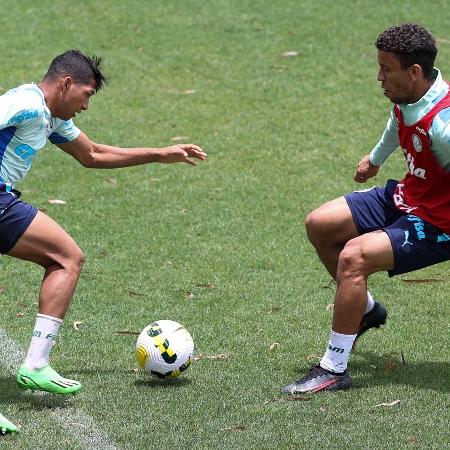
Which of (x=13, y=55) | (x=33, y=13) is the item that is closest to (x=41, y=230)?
(x=13, y=55)

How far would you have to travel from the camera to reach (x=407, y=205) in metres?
6.46

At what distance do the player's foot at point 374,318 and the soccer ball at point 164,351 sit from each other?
120cm

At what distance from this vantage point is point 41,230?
6.01 m

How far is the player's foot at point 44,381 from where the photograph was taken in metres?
5.95

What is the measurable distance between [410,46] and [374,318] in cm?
182

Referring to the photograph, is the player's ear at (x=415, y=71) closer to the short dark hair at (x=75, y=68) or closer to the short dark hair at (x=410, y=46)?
the short dark hair at (x=410, y=46)

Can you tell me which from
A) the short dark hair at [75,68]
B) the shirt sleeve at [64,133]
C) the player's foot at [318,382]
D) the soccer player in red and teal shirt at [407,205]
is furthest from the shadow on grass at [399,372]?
the short dark hair at [75,68]

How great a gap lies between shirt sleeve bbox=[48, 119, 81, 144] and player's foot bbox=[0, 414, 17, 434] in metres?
1.93

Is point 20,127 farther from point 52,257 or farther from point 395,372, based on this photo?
point 395,372

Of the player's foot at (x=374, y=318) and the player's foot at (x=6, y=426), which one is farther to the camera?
the player's foot at (x=374, y=318)

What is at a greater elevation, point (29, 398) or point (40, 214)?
point (40, 214)

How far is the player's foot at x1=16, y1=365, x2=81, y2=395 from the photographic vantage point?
5.95 meters

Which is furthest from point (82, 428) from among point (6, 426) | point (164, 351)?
point (164, 351)

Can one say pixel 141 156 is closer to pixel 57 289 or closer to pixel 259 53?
pixel 57 289
